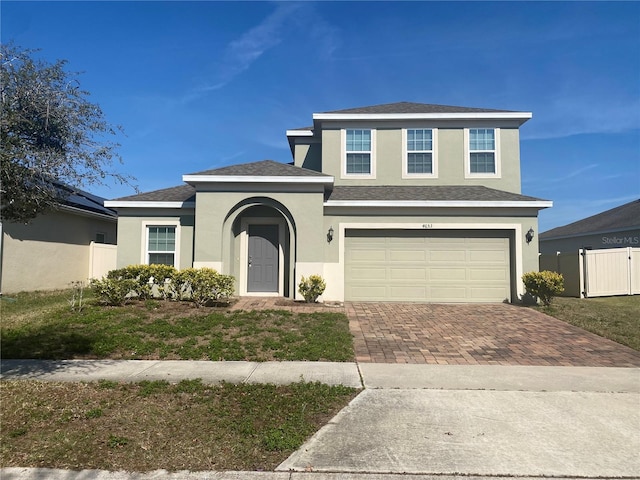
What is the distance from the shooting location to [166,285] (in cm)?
1151

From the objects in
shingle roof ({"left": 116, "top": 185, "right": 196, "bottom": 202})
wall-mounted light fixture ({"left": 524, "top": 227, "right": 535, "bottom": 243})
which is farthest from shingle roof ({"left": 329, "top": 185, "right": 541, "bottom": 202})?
shingle roof ({"left": 116, "top": 185, "right": 196, "bottom": 202})

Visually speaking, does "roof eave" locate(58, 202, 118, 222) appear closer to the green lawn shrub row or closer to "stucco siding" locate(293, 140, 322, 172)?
the green lawn shrub row

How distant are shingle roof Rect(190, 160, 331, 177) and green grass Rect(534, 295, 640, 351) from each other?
778 cm

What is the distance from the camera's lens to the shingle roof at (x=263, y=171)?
40.5 feet

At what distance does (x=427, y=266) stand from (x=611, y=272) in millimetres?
7912

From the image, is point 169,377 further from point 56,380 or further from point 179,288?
point 179,288

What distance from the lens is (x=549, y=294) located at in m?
11.7

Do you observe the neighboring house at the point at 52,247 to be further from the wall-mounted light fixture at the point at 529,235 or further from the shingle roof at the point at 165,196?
the wall-mounted light fixture at the point at 529,235

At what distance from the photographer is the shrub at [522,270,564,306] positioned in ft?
37.8

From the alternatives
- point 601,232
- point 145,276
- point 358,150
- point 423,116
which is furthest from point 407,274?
point 601,232

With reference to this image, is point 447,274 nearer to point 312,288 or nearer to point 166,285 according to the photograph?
point 312,288

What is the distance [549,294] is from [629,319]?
1.92 m

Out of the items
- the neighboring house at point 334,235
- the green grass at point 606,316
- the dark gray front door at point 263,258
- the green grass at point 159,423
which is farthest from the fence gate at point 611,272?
the green grass at point 159,423

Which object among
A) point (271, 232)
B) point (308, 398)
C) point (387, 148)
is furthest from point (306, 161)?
point (308, 398)
